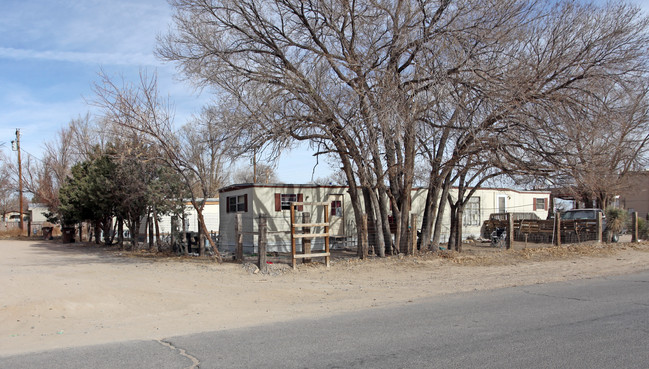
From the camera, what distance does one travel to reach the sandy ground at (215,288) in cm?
842

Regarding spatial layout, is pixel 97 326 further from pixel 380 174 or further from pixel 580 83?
pixel 580 83

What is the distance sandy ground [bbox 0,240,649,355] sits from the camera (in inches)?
332

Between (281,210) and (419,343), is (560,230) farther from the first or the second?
(419,343)

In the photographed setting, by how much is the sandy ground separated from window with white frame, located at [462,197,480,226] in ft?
28.0

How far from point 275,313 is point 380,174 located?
23.6ft

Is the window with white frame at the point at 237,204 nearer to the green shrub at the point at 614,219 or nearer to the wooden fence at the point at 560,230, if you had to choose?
the wooden fence at the point at 560,230

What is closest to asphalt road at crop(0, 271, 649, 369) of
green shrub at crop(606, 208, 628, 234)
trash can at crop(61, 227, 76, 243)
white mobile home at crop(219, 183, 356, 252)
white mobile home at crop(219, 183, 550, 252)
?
white mobile home at crop(219, 183, 550, 252)

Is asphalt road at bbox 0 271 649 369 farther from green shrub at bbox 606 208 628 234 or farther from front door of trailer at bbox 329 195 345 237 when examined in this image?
green shrub at bbox 606 208 628 234

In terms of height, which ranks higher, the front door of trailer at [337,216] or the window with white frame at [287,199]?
the window with white frame at [287,199]

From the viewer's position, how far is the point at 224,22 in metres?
14.4

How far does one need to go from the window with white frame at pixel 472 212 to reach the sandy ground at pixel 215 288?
8.53 m

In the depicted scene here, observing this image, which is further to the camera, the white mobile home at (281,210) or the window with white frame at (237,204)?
the window with white frame at (237,204)

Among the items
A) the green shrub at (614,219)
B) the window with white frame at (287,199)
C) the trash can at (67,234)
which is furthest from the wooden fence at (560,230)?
the trash can at (67,234)

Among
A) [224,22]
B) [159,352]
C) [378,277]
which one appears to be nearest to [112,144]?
[224,22]
